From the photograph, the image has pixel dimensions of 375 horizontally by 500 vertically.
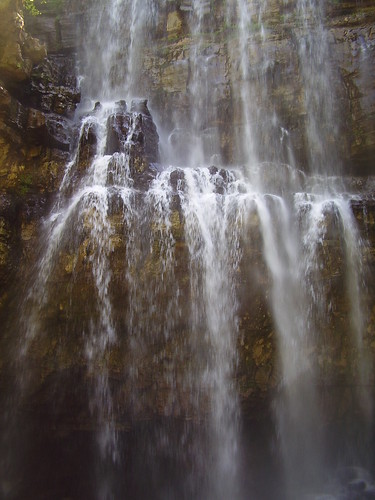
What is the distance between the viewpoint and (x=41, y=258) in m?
9.59

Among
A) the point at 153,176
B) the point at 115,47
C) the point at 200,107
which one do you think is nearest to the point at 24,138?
the point at 153,176

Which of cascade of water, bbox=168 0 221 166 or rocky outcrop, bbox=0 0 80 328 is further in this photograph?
cascade of water, bbox=168 0 221 166

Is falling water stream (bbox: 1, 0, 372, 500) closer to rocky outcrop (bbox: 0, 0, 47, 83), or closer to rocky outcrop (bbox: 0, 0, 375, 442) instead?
rocky outcrop (bbox: 0, 0, 375, 442)

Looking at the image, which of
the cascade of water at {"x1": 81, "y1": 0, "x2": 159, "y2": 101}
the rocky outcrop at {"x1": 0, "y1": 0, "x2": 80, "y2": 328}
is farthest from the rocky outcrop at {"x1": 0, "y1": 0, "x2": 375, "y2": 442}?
the cascade of water at {"x1": 81, "y1": 0, "x2": 159, "y2": 101}

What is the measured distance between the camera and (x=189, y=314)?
9242mm

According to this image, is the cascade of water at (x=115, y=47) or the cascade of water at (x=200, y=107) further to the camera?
the cascade of water at (x=115, y=47)

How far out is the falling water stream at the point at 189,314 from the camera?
350 inches

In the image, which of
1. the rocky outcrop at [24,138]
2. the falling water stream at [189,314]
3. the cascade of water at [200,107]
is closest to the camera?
the falling water stream at [189,314]

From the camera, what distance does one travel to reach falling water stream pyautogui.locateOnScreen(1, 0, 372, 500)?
350 inches

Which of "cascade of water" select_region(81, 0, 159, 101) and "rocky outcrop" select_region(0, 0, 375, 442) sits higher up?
"cascade of water" select_region(81, 0, 159, 101)

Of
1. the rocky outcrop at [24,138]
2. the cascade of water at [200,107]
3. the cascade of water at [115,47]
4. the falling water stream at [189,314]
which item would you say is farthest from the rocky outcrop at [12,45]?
the cascade of water at [200,107]

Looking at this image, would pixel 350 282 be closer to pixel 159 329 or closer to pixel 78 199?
pixel 159 329

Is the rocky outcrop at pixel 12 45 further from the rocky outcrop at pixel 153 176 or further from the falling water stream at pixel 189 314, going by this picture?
the falling water stream at pixel 189 314

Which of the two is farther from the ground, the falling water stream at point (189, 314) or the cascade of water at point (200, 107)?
the cascade of water at point (200, 107)
